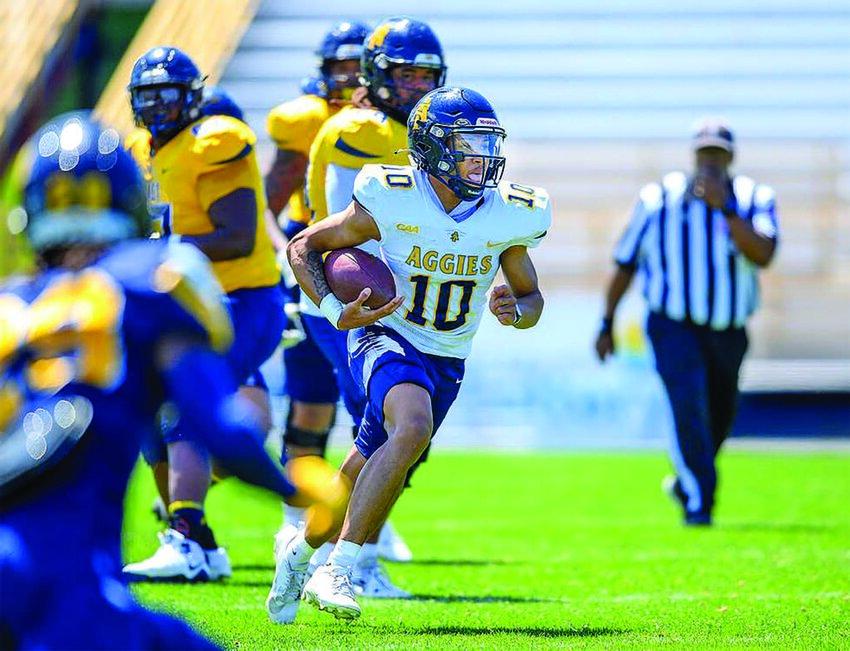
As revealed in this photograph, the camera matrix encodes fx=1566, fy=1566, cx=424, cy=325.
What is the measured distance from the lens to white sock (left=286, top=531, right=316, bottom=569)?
4133mm

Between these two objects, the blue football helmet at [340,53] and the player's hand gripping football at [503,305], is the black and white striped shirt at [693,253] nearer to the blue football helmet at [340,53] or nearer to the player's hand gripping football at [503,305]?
the blue football helmet at [340,53]

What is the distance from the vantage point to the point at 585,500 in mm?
8734

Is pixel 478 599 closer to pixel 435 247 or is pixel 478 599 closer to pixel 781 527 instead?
pixel 435 247

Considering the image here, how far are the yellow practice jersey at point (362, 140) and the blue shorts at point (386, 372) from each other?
80cm

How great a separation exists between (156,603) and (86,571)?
2.27 m

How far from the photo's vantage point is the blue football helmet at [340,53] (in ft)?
19.2

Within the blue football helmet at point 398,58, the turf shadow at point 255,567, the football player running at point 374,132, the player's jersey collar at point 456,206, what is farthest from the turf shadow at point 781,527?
the player's jersey collar at point 456,206

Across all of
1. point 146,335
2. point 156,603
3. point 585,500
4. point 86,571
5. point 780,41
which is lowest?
point 780,41

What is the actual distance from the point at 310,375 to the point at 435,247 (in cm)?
162

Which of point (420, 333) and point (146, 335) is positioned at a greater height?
point (146, 335)

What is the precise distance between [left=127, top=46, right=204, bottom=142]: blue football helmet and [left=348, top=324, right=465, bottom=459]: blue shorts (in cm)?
126

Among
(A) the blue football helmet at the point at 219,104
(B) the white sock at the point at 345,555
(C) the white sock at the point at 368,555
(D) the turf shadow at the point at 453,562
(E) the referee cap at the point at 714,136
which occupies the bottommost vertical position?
(D) the turf shadow at the point at 453,562

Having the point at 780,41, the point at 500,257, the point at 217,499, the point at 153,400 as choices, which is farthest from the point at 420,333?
the point at 780,41

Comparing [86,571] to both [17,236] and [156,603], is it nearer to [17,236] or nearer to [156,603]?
[17,236]
